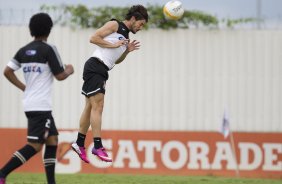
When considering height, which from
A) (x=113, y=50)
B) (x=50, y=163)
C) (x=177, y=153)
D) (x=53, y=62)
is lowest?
(x=177, y=153)

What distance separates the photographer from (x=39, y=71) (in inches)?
424

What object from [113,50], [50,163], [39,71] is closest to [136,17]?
[113,50]

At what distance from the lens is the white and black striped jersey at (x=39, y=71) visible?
1077cm

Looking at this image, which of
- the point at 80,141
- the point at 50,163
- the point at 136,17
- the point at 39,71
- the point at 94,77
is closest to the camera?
the point at 39,71

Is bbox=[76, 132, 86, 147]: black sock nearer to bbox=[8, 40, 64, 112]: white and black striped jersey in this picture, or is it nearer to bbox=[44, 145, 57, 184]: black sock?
bbox=[44, 145, 57, 184]: black sock

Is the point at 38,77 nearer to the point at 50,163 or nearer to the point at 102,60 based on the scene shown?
the point at 50,163

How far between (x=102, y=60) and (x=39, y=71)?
2354mm

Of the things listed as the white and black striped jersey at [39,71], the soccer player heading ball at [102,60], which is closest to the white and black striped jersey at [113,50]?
the soccer player heading ball at [102,60]

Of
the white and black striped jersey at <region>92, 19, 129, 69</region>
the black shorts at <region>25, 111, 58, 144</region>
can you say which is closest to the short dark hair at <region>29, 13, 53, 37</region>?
the black shorts at <region>25, 111, 58, 144</region>

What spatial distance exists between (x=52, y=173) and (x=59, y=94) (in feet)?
43.6

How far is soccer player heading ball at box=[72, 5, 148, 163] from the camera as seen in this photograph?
12.9m

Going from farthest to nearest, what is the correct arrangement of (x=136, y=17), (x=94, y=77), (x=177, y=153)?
(x=177, y=153)
(x=136, y=17)
(x=94, y=77)

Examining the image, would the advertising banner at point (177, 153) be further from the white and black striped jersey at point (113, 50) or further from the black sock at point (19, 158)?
the black sock at point (19, 158)

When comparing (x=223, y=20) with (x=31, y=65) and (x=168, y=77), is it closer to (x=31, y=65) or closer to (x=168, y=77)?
(x=168, y=77)
